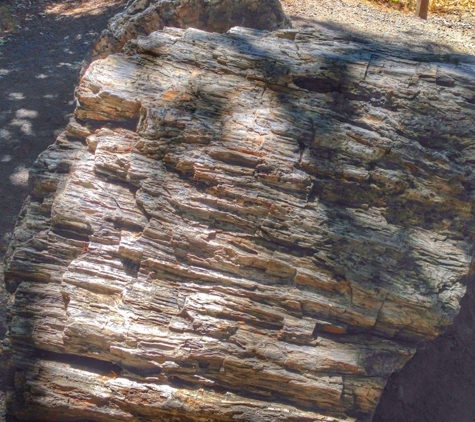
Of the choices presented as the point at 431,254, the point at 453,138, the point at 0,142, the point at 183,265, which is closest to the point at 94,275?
the point at 183,265

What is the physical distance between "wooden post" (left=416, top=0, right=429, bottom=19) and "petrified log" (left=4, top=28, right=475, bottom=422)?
18.9 ft

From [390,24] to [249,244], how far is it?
6.67m

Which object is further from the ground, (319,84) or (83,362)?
(319,84)

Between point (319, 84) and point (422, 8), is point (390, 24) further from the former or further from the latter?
point (319, 84)

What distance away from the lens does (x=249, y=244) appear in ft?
12.4

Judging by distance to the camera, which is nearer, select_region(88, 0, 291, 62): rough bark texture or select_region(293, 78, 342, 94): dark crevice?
select_region(293, 78, 342, 94): dark crevice

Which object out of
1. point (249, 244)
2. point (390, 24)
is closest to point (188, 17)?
point (249, 244)

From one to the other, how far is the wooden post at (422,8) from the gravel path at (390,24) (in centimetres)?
11

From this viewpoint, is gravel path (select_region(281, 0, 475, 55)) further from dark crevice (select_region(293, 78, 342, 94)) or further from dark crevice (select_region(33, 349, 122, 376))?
dark crevice (select_region(33, 349, 122, 376))

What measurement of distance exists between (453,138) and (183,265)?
210cm

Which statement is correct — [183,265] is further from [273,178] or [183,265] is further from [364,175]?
[364,175]

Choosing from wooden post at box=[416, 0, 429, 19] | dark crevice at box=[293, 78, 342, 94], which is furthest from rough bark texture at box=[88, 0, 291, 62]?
wooden post at box=[416, 0, 429, 19]

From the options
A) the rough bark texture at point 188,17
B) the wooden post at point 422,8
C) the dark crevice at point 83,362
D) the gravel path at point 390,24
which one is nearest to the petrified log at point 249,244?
the dark crevice at point 83,362

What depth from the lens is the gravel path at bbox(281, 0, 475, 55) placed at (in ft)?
27.9
